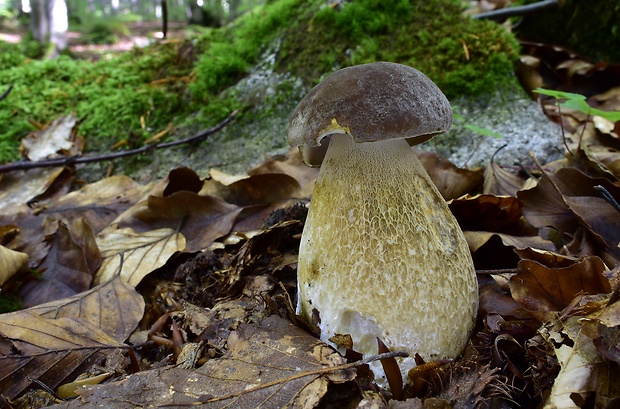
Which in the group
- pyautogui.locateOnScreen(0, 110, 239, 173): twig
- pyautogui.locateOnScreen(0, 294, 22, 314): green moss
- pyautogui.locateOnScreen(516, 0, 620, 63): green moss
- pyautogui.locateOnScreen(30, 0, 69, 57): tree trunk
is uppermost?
pyautogui.locateOnScreen(30, 0, 69, 57): tree trunk

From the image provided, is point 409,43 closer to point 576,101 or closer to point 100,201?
point 576,101

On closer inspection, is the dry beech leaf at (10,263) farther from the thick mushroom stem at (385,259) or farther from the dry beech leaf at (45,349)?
the thick mushroom stem at (385,259)

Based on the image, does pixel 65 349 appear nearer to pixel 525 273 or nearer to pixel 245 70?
pixel 525 273

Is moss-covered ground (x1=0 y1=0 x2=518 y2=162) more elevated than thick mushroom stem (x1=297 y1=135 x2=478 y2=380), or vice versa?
moss-covered ground (x1=0 y1=0 x2=518 y2=162)

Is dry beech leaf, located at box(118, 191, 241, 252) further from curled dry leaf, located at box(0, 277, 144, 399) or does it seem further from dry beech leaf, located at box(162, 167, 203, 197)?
curled dry leaf, located at box(0, 277, 144, 399)

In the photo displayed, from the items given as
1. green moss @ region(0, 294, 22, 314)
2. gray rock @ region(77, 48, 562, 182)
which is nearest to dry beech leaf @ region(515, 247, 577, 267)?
gray rock @ region(77, 48, 562, 182)

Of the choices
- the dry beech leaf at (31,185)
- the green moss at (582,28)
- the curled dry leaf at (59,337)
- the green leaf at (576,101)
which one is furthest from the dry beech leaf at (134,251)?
the green moss at (582,28)

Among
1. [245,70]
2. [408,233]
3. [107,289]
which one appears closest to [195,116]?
[245,70]
